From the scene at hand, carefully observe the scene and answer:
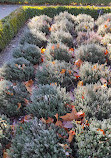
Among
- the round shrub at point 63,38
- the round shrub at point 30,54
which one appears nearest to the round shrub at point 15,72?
the round shrub at point 30,54

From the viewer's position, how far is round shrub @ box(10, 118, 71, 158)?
1.58 meters

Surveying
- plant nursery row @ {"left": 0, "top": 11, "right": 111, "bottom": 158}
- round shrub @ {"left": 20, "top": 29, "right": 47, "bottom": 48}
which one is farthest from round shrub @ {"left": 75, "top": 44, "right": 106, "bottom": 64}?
round shrub @ {"left": 20, "top": 29, "right": 47, "bottom": 48}

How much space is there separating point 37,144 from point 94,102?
0.98 m

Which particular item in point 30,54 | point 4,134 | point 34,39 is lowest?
point 4,134

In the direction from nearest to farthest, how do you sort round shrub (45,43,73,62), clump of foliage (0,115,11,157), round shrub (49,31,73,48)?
clump of foliage (0,115,11,157), round shrub (45,43,73,62), round shrub (49,31,73,48)

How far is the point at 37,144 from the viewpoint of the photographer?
164cm

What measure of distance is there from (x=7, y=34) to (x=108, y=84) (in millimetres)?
4295

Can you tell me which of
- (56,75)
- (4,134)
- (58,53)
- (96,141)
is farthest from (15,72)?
(96,141)

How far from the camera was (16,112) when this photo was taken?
236cm

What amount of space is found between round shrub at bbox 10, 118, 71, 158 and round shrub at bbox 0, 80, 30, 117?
622mm

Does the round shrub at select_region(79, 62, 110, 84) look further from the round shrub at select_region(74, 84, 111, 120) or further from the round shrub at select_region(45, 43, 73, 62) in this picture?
→ the round shrub at select_region(45, 43, 73, 62)

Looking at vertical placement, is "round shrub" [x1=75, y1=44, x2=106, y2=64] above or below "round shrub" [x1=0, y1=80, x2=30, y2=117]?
above

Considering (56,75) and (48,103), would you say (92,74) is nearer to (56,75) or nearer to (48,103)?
(56,75)

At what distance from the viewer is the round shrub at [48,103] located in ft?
6.79
